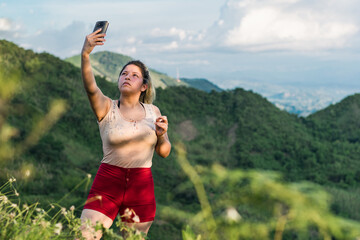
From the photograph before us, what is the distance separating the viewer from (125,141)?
2748 mm

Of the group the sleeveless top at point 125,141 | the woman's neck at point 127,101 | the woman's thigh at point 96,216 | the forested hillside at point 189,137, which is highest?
the woman's neck at point 127,101

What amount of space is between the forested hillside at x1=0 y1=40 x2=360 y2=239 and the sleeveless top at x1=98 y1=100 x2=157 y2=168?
506cm

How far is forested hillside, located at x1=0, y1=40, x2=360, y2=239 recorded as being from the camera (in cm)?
1107

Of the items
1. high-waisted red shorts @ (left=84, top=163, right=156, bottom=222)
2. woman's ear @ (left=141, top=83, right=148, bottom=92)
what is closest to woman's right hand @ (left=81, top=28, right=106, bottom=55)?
woman's ear @ (left=141, top=83, right=148, bottom=92)

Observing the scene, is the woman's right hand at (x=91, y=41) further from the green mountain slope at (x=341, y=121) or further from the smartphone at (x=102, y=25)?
the green mountain slope at (x=341, y=121)

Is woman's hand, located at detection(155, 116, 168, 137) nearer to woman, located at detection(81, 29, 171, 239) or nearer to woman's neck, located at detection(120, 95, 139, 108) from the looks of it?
woman, located at detection(81, 29, 171, 239)

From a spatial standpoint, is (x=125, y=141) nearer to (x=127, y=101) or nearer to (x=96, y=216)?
(x=127, y=101)

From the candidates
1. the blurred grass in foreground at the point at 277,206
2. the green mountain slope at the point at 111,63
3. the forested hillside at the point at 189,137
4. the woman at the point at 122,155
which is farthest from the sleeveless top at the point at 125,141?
the green mountain slope at the point at 111,63

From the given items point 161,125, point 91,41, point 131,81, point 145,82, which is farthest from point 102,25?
point 161,125

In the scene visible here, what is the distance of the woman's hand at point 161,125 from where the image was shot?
2734 mm

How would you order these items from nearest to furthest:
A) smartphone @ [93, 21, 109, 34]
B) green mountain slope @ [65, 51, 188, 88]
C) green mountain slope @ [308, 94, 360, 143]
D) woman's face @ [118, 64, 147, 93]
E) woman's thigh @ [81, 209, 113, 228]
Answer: woman's thigh @ [81, 209, 113, 228] → smartphone @ [93, 21, 109, 34] → woman's face @ [118, 64, 147, 93] → green mountain slope @ [308, 94, 360, 143] → green mountain slope @ [65, 51, 188, 88]

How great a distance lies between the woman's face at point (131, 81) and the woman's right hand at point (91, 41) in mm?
407

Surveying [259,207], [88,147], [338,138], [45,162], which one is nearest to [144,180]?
[259,207]

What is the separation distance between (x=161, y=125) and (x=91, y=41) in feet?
2.30
